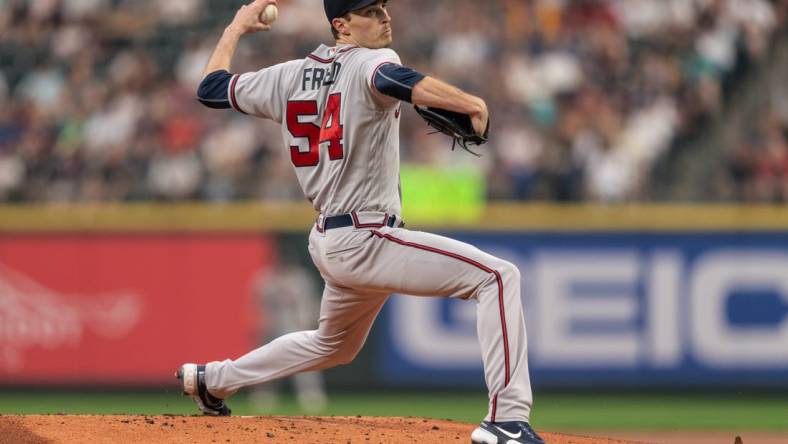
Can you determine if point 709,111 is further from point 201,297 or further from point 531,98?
point 201,297

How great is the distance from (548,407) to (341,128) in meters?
7.22

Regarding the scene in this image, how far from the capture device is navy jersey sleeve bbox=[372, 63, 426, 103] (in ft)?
15.1

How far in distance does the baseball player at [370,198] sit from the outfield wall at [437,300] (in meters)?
6.80

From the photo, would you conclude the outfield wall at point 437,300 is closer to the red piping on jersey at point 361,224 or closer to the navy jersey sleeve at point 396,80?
the red piping on jersey at point 361,224

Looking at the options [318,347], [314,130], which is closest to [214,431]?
[318,347]

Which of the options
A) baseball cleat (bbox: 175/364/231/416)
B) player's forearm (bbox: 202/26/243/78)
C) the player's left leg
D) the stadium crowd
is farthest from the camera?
the stadium crowd

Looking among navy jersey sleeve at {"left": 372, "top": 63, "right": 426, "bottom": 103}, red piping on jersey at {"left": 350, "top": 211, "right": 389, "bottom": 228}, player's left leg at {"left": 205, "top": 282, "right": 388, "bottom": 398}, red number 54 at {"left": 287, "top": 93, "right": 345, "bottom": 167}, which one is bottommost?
player's left leg at {"left": 205, "top": 282, "right": 388, "bottom": 398}

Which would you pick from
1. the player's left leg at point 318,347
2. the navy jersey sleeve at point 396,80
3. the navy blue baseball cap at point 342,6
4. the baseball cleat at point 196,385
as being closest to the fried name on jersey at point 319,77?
the navy blue baseball cap at point 342,6

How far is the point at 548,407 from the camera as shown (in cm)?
1171

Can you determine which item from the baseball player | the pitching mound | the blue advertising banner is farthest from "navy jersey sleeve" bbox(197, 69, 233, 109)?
the blue advertising banner

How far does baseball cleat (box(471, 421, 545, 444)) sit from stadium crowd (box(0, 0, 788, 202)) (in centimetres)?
762

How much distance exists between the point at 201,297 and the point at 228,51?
6986 millimetres

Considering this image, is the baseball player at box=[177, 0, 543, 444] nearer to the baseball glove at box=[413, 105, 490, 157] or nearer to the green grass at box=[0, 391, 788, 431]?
the baseball glove at box=[413, 105, 490, 157]

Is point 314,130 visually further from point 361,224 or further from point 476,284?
point 476,284
